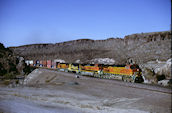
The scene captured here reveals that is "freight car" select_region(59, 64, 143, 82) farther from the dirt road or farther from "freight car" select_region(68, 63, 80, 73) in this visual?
the dirt road

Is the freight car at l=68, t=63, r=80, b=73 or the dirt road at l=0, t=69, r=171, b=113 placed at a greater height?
the freight car at l=68, t=63, r=80, b=73

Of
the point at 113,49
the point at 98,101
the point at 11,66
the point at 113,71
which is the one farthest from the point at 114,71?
the point at 113,49

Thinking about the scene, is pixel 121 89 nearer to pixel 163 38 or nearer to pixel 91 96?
pixel 91 96

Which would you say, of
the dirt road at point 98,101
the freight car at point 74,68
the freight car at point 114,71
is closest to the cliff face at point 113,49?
the freight car at point 114,71

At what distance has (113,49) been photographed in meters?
70.4

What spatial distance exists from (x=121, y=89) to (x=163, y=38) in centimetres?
3646

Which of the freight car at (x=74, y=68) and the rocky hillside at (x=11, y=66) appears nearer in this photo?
the freight car at (x=74, y=68)

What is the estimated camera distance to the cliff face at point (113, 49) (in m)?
48.5

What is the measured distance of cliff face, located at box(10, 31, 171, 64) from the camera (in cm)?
4849

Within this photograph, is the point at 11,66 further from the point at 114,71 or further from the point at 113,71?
the point at 114,71

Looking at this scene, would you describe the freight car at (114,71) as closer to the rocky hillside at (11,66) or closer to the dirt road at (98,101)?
the dirt road at (98,101)

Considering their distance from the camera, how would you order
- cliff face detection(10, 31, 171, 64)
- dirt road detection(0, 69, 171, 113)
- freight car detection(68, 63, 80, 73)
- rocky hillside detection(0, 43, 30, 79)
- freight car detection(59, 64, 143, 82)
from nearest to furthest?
dirt road detection(0, 69, 171, 113) < freight car detection(59, 64, 143, 82) < freight car detection(68, 63, 80, 73) < rocky hillside detection(0, 43, 30, 79) < cliff face detection(10, 31, 171, 64)

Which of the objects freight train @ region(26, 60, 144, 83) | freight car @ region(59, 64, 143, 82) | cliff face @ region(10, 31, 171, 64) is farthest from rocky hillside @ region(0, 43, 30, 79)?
cliff face @ region(10, 31, 171, 64)

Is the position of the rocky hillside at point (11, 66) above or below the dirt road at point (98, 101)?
above
